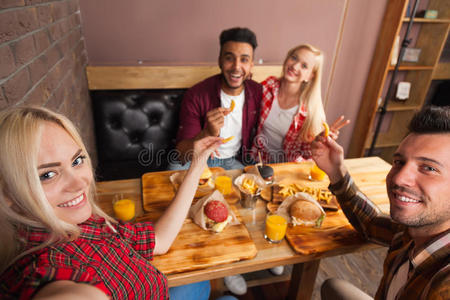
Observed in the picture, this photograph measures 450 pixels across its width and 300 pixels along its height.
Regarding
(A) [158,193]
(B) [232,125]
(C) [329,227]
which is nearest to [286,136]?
(B) [232,125]

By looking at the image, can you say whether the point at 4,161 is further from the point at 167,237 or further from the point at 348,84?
the point at 348,84

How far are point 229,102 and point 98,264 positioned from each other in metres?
1.55

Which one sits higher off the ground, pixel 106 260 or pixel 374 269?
pixel 106 260

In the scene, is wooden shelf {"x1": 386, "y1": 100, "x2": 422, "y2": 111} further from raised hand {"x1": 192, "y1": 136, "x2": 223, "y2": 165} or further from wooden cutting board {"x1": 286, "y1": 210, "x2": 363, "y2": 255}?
raised hand {"x1": 192, "y1": 136, "x2": 223, "y2": 165}

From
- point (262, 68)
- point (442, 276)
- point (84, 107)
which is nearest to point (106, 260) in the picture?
point (442, 276)

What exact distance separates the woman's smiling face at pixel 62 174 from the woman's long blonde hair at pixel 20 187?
3cm

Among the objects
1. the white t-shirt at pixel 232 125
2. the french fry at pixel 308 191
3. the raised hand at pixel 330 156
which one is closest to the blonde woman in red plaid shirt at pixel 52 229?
the french fry at pixel 308 191

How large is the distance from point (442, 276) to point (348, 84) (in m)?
2.67

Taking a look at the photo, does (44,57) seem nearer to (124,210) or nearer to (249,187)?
(124,210)

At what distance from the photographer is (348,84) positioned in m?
3.06

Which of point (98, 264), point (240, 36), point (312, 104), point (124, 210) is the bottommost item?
point (124, 210)

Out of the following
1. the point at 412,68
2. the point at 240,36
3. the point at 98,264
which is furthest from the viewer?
the point at 412,68

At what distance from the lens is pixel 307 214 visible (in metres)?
1.20

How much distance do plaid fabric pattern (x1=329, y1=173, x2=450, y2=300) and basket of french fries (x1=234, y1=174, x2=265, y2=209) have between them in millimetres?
348
